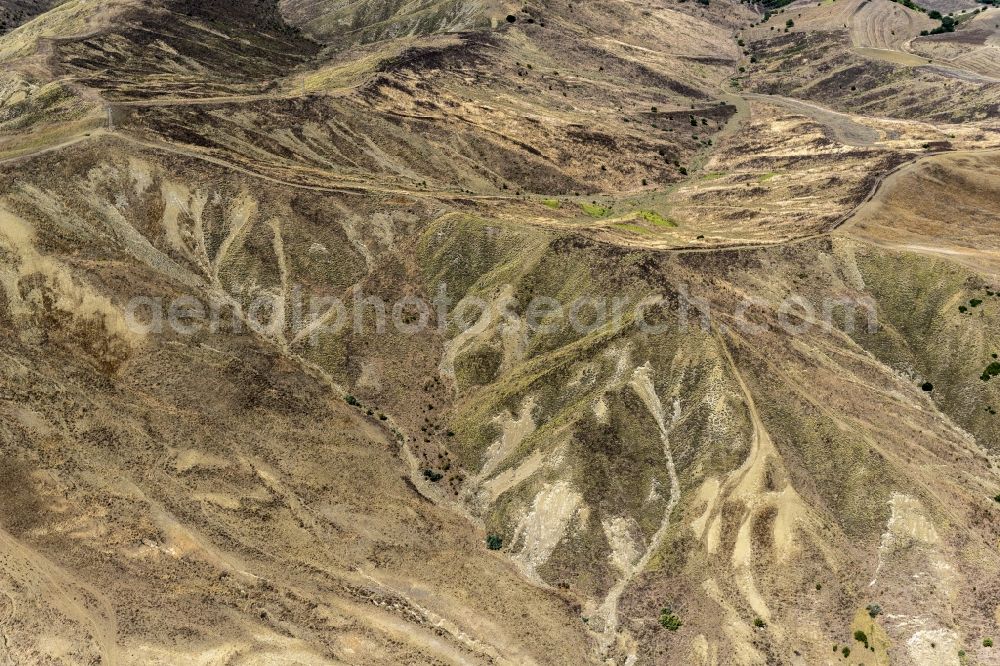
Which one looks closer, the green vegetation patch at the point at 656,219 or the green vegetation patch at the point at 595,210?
the green vegetation patch at the point at 656,219

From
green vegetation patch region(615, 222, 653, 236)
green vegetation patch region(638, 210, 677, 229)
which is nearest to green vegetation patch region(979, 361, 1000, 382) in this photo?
green vegetation patch region(615, 222, 653, 236)

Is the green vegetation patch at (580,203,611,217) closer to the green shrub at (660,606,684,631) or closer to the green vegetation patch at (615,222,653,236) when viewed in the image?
the green vegetation patch at (615,222,653,236)

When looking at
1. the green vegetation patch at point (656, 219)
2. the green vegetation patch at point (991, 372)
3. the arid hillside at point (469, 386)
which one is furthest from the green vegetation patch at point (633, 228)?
the green vegetation patch at point (991, 372)

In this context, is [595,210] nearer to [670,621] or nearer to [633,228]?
[633,228]

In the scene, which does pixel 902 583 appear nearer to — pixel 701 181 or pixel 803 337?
pixel 803 337

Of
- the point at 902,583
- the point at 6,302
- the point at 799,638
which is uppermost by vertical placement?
the point at 6,302

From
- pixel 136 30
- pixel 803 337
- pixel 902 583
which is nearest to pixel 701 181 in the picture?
pixel 803 337

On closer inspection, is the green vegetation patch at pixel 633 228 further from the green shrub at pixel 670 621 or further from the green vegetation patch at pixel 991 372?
the green shrub at pixel 670 621

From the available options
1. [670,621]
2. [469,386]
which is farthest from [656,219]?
[670,621]

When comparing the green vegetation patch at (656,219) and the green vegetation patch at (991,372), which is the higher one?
the green vegetation patch at (656,219)
